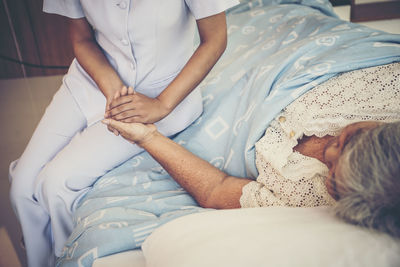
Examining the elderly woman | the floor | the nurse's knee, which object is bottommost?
the floor

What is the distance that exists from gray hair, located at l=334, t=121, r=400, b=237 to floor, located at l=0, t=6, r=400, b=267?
4.84 feet

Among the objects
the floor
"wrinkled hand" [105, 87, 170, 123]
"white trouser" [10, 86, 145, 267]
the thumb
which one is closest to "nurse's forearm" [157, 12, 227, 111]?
"wrinkled hand" [105, 87, 170, 123]

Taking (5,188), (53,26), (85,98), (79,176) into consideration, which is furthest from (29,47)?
(79,176)

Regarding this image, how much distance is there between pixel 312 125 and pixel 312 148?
8cm

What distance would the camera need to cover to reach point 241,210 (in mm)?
815

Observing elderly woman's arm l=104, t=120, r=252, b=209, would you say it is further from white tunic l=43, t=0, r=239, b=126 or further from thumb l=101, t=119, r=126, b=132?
white tunic l=43, t=0, r=239, b=126

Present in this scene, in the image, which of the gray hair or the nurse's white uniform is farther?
the nurse's white uniform

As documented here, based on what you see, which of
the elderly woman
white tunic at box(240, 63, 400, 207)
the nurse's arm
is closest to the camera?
the elderly woman

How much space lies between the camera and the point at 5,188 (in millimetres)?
1905

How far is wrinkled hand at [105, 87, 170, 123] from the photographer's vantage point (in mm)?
1089

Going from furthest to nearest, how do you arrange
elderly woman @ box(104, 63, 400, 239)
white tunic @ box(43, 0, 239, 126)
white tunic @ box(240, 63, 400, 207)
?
white tunic @ box(43, 0, 239, 126), white tunic @ box(240, 63, 400, 207), elderly woman @ box(104, 63, 400, 239)

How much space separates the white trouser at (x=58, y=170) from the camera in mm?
1149

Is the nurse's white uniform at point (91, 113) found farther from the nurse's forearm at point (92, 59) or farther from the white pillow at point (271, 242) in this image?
the white pillow at point (271, 242)

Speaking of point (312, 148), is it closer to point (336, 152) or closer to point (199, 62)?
point (336, 152)
